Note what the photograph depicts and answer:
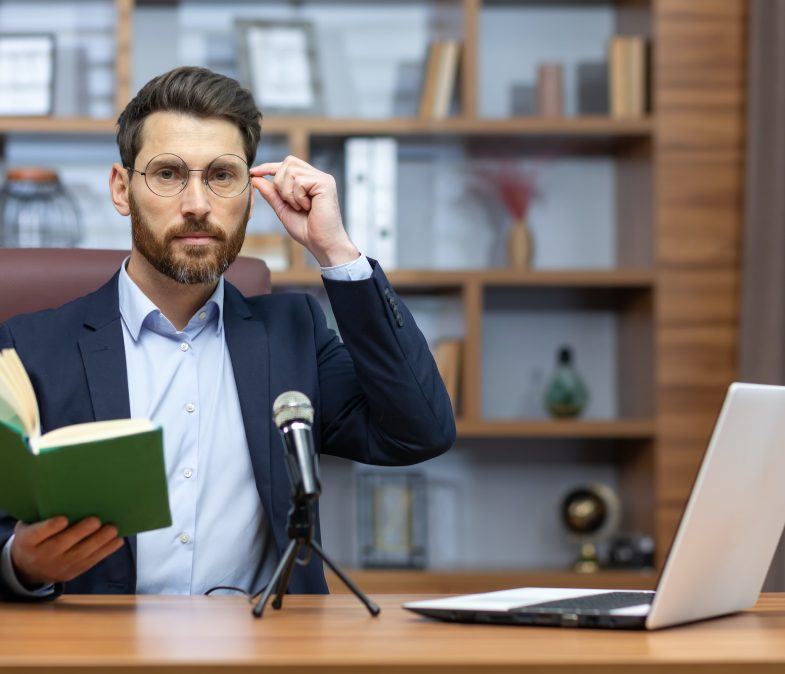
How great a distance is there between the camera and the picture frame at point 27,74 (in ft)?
10.8

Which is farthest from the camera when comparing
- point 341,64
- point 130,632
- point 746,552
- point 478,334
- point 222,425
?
point 341,64

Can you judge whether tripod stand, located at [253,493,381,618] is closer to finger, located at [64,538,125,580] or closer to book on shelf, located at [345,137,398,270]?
finger, located at [64,538,125,580]

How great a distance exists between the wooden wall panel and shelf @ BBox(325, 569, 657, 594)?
371mm

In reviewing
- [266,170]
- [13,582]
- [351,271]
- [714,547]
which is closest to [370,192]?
[266,170]

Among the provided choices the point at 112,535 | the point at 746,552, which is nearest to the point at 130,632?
the point at 112,535

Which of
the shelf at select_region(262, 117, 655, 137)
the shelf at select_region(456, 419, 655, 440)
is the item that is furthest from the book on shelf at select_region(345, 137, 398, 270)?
the shelf at select_region(456, 419, 655, 440)

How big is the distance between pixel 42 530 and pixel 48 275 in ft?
2.32

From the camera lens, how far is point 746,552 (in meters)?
1.18

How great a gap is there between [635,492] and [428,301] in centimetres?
78

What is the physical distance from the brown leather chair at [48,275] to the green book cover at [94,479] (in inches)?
25.6

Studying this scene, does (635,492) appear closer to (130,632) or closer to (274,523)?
(274,523)

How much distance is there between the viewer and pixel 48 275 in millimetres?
1812

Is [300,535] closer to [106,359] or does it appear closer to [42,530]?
[42,530]

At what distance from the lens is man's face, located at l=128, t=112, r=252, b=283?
66.7 inches
